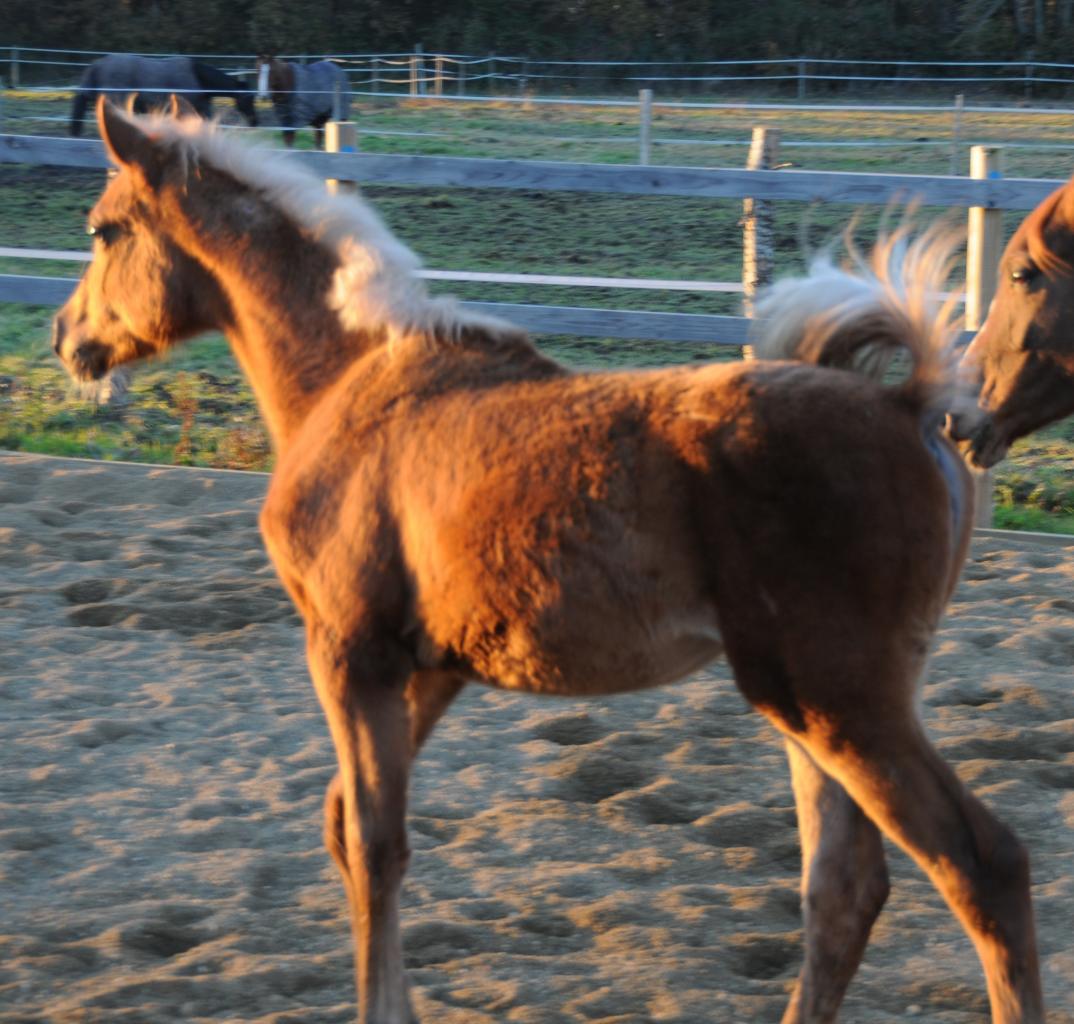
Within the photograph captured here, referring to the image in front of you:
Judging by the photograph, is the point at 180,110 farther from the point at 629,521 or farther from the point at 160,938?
the point at 160,938

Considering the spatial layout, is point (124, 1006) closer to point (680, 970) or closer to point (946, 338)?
point (680, 970)

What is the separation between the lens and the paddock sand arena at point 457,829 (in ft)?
10.2

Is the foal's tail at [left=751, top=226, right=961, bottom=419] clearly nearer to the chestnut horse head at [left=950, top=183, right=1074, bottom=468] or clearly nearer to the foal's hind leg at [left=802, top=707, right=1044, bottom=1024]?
the foal's hind leg at [left=802, top=707, right=1044, bottom=1024]

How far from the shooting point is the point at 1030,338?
461 cm

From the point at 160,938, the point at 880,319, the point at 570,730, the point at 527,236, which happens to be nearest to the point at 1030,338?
the point at 570,730

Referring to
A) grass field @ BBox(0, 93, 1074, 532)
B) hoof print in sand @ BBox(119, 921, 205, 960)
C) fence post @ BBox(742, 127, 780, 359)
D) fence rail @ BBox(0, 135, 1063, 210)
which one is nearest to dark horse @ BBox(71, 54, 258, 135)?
grass field @ BBox(0, 93, 1074, 532)

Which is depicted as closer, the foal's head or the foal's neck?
the foal's neck

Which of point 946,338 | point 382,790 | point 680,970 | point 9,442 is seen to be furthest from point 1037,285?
point 9,442

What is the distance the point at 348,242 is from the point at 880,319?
46.1 inches

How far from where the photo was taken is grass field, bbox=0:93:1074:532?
7594 mm

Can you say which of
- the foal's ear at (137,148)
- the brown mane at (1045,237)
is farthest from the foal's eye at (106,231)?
the brown mane at (1045,237)

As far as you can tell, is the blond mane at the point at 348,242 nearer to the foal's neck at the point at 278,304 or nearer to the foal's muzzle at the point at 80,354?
the foal's neck at the point at 278,304

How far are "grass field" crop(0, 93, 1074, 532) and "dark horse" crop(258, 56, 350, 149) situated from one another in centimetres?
57

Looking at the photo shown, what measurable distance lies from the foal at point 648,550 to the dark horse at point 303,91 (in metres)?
18.2
